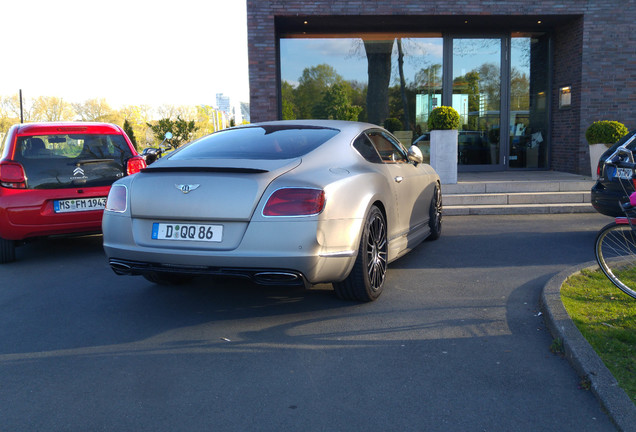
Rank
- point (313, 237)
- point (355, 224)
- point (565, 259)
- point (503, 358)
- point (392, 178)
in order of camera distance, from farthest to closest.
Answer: point (565, 259)
point (392, 178)
point (355, 224)
point (313, 237)
point (503, 358)

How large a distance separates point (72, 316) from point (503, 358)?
3.31 m

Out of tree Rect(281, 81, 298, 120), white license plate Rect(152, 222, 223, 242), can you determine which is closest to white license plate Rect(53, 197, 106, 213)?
white license plate Rect(152, 222, 223, 242)

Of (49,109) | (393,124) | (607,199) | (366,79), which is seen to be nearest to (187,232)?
(607,199)

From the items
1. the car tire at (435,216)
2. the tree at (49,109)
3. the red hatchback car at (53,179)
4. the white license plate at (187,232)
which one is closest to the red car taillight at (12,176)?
the red hatchback car at (53,179)

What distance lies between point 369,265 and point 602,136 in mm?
8928

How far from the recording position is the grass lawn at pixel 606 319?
3.24 meters

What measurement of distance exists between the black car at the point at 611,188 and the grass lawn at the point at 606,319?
1.72 m

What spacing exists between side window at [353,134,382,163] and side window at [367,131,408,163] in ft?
0.45

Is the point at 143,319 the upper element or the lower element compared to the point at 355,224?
lower

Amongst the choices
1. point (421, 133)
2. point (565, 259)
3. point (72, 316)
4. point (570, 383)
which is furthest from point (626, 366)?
point (421, 133)

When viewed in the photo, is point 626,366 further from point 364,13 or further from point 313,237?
point 364,13

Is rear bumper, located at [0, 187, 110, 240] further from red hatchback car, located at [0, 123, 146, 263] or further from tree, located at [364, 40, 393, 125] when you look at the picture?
tree, located at [364, 40, 393, 125]

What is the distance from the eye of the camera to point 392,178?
17.9 ft

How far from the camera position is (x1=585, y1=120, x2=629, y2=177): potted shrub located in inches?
456
